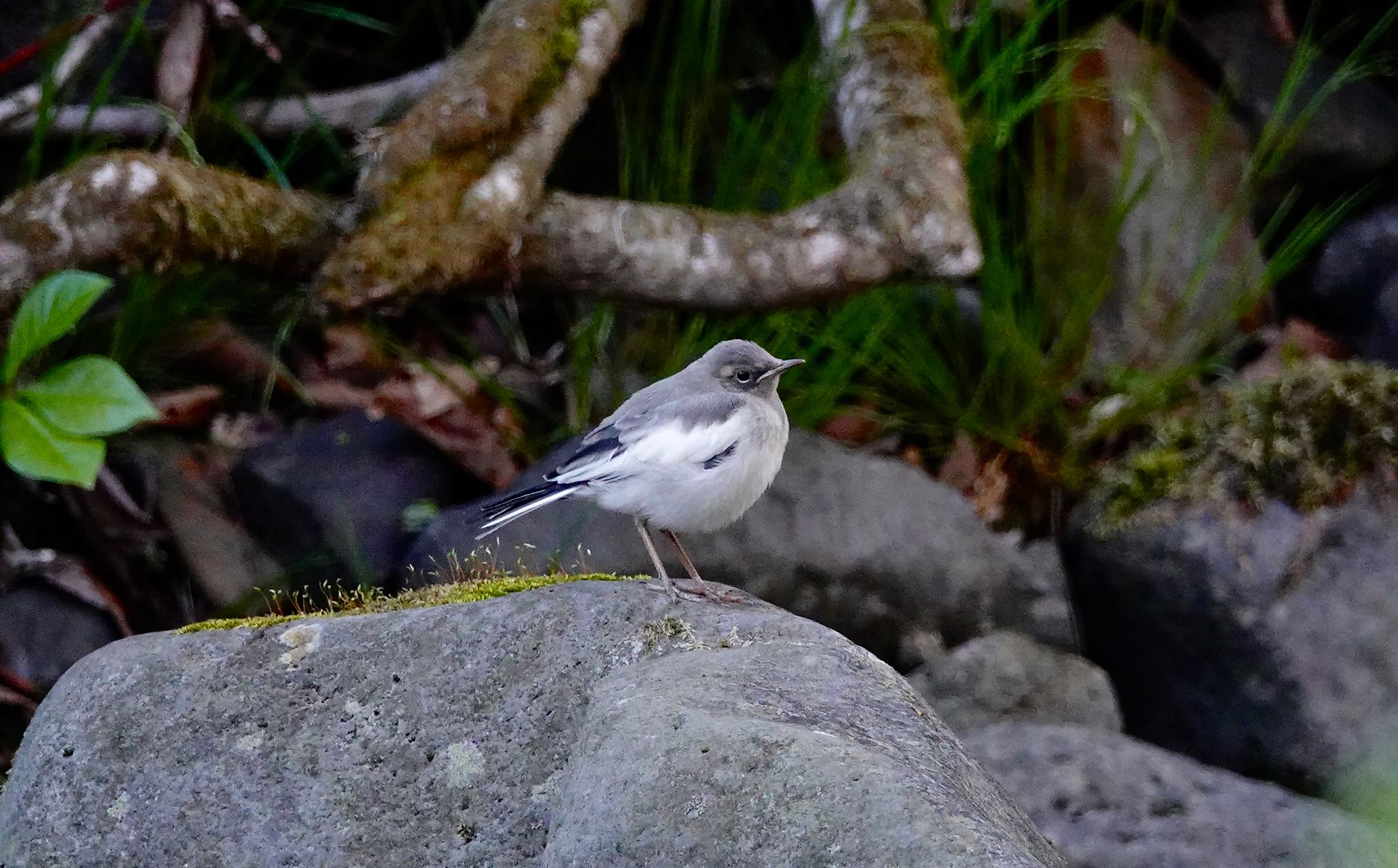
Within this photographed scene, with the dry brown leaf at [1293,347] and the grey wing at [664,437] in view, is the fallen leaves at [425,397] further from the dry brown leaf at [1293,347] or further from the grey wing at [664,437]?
the dry brown leaf at [1293,347]

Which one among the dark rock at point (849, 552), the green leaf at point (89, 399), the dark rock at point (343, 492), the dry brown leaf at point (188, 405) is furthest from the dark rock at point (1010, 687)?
the dry brown leaf at point (188, 405)

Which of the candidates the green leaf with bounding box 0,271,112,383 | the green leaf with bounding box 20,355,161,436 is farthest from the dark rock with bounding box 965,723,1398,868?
the green leaf with bounding box 0,271,112,383

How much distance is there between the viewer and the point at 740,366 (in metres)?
3.93

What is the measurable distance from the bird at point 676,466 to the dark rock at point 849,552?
973 millimetres

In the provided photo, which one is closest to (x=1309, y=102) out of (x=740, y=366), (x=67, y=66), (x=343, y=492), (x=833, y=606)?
(x=833, y=606)

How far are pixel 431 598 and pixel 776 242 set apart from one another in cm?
180

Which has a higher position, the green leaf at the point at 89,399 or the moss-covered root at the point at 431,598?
the green leaf at the point at 89,399

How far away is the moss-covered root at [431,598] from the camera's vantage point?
3219mm

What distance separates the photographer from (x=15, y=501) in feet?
16.5

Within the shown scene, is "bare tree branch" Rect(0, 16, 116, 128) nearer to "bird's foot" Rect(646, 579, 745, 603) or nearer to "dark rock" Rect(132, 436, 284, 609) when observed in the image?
"dark rock" Rect(132, 436, 284, 609)

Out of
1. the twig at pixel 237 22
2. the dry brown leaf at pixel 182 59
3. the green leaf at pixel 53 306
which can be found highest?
the twig at pixel 237 22

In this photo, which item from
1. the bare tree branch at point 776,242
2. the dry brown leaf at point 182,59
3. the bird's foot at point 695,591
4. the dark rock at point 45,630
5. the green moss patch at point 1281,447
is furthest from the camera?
the dry brown leaf at point 182,59

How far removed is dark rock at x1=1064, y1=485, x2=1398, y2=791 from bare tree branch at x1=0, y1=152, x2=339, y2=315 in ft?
10.9

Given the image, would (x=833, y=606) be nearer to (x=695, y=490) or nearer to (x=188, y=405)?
(x=695, y=490)
